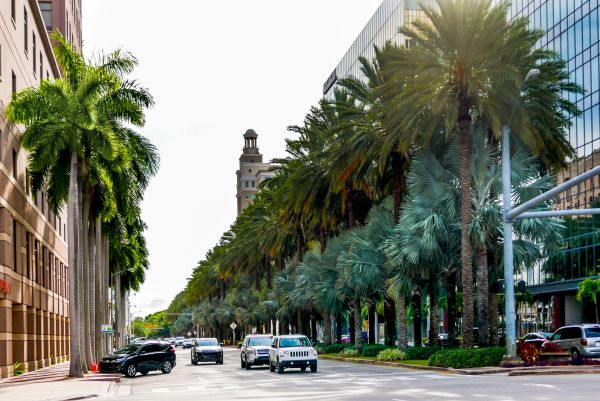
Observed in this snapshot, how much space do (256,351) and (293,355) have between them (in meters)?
6.85

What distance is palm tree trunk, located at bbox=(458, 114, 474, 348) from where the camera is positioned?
131ft

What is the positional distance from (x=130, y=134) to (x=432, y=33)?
15481 mm

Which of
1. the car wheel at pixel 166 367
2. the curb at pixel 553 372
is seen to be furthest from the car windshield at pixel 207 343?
the curb at pixel 553 372

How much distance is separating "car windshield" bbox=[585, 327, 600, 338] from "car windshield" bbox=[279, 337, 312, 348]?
11621mm

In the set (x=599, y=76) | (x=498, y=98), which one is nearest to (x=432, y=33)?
(x=498, y=98)

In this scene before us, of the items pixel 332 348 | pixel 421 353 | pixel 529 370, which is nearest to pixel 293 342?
pixel 421 353

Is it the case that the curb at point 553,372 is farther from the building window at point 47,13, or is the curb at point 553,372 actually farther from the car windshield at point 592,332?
the building window at point 47,13

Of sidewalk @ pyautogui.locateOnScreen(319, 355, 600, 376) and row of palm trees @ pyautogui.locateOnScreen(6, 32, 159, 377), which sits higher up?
row of palm trees @ pyautogui.locateOnScreen(6, 32, 159, 377)

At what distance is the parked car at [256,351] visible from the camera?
152 feet

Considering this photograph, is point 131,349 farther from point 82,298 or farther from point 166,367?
point 82,298

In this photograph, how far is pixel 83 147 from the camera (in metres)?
42.9

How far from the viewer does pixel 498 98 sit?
1563 inches

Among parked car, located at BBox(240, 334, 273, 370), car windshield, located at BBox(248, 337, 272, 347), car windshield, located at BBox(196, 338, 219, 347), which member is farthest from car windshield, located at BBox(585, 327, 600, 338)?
car windshield, located at BBox(196, 338, 219, 347)

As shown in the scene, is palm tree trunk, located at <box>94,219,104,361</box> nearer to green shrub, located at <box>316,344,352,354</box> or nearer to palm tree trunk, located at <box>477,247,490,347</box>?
green shrub, located at <box>316,344,352,354</box>
